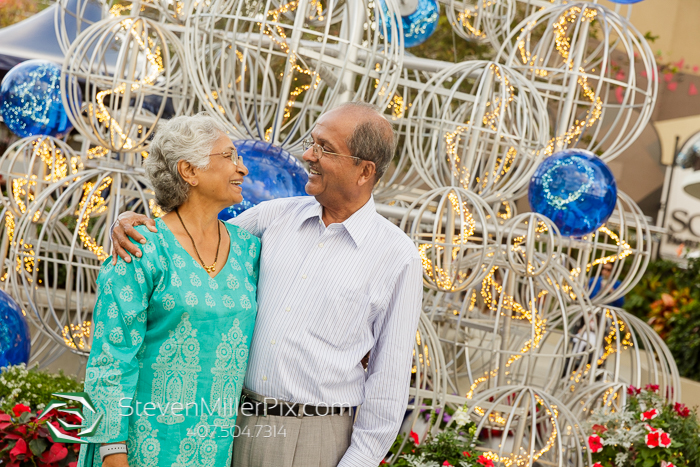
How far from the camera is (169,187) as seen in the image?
1326 millimetres

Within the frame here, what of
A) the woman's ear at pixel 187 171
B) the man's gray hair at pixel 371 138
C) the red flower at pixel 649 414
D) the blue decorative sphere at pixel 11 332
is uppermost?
the man's gray hair at pixel 371 138

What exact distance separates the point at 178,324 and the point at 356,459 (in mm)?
418

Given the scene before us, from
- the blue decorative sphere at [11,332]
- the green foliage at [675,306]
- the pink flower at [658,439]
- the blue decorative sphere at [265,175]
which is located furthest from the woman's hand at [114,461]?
the green foliage at [675,306]

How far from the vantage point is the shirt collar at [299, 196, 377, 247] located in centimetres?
139

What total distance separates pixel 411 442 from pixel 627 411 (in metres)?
0.86

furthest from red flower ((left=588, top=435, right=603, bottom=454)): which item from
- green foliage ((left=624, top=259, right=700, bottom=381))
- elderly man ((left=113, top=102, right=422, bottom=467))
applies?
green foliage ((left=624, top=259, right=700, bottom=381))

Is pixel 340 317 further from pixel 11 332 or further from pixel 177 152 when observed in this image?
pixel 11 332

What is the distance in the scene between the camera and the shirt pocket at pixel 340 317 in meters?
1.35

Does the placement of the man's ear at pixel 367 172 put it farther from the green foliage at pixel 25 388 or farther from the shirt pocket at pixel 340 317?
the green foliage at pixel 25 388

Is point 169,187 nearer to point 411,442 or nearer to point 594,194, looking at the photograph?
point 411,442

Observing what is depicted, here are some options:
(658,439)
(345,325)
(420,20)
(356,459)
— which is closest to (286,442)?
(356,459)

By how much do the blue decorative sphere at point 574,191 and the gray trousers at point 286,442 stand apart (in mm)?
1367

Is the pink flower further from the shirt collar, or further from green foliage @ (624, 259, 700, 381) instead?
green foliage @ (624, 259, 700, 381)

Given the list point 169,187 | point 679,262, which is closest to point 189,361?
point 169,187
